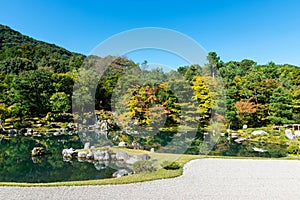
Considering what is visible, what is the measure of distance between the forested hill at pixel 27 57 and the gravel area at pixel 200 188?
80.5ft

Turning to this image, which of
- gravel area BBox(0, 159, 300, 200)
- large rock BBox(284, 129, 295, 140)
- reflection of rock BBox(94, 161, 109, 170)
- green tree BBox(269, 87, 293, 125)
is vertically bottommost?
reflection of rock BBox(94, 161, 109, 170)

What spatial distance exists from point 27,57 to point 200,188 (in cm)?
3822

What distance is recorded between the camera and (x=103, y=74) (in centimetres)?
2044

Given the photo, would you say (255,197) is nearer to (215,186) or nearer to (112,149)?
(215,186)

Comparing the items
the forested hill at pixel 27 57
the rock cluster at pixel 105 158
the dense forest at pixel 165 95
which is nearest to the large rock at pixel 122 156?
the rock cluster at pixel 105 158

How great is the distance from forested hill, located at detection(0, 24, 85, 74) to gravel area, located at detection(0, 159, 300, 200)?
24.5m

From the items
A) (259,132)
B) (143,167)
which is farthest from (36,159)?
(259,132)

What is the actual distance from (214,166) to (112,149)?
4.26 meters

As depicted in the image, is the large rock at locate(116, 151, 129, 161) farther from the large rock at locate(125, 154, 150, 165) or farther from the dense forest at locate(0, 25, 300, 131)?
the dense forest at locate(0, 25, 300, 131)

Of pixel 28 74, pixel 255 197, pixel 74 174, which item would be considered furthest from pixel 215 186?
pixel 28 74

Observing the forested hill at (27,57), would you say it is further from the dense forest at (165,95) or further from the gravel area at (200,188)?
the gravel area at (200,188)

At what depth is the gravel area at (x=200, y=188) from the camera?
4.68 m

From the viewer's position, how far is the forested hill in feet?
103

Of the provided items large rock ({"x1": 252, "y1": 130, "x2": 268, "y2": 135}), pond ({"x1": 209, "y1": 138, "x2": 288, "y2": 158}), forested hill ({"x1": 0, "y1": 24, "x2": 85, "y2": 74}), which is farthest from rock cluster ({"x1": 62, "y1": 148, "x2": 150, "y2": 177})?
forested hill ({"x1": 0, "y1": 24, "x2": 85, "y2": 74})
